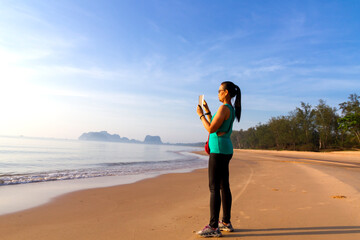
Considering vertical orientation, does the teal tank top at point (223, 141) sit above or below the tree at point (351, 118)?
below

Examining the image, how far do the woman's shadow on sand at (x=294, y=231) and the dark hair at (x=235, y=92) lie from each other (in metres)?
1.50

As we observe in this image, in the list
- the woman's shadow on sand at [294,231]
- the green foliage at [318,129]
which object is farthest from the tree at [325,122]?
the woman's shadow on sand at [294,231]

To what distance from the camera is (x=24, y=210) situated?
3.97 metres

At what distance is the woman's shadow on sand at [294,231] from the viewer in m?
2.69

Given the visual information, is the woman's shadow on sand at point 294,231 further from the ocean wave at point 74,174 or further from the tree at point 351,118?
the tree at point 351,118

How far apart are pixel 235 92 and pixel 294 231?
1993 millimetres

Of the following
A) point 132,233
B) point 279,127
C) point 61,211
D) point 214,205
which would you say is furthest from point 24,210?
point 279,127

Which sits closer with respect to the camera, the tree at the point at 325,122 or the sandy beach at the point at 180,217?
the sandy beach at the point at 180,217

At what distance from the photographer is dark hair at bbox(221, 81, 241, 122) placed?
2.90m

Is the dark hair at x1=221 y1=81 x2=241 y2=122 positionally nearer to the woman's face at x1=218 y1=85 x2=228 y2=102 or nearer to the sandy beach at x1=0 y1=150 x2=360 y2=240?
the woman's face at x1=218 y1=85 x2=228 y2=102

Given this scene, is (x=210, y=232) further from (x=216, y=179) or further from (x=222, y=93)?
(x=222, y=93)

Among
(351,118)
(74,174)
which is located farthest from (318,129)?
(74,174)

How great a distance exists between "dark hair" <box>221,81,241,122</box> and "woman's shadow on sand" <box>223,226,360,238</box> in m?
1.50

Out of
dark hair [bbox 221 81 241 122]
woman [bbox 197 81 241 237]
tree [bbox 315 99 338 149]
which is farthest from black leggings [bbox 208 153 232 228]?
tree [bbox 315 99 338 149]
